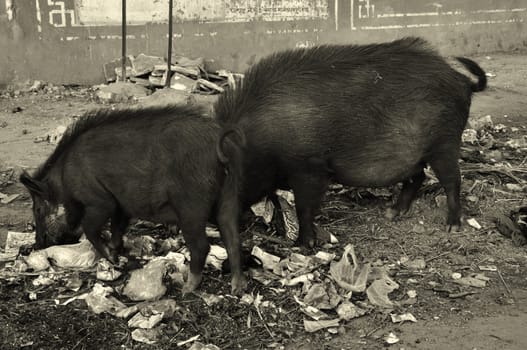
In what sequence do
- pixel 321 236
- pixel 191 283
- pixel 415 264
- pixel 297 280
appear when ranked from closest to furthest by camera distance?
pixel 191 283 < pixel 297 280 < pixel 415 264 < pixel 321 236

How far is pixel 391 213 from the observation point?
6000mm

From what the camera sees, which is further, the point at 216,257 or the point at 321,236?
the point at 321,236

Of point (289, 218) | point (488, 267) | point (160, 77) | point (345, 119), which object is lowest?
point (488, 267)

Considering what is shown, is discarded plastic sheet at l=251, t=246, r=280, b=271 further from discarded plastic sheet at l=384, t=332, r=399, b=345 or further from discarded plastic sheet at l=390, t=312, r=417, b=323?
discarded plastic sheet at l=384, t=332, r=399, b=345

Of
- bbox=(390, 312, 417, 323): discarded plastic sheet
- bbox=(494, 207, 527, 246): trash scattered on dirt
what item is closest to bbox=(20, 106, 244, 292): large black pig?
bbox=(390, 312, 417, 323): discarded plastic sheet

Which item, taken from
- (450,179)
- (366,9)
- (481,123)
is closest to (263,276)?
(450,179)

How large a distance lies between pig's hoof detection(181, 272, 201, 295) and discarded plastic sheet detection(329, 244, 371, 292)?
33.5 inches

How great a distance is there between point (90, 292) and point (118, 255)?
54 cm

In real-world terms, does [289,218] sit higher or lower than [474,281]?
higher

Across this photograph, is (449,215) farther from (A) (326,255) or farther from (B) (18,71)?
(B) (18,71)

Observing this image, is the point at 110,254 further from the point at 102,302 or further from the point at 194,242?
the point at 194,242

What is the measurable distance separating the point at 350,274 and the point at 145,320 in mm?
1329

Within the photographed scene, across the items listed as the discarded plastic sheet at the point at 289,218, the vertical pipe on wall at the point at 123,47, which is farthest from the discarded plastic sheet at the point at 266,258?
the vertical pipe on wall at the point at 123,47

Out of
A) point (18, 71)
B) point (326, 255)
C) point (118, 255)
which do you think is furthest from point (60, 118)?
point (326, 255)
